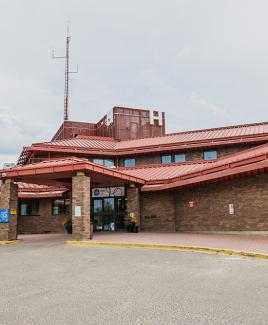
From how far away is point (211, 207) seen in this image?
1922 centimetres

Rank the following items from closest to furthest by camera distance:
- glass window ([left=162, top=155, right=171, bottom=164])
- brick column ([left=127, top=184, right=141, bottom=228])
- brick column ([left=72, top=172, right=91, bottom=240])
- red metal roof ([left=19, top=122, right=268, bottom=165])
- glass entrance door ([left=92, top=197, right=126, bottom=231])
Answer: brick column ([left=72, top=172, right=91, bottom=240])
brick column ([left=127, top=184, right=141, bottom=228])
glass entrance door ([left=92, top=197, right=126, bottom=231])
red metal roof ([left=19, top=122, right=268, bottom=165])
glass window ([left=162, top=155, right=171, bottom=164])

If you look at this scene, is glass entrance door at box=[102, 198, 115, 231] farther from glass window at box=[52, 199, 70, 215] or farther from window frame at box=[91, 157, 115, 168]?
window frame at box=[91, 157, 115, 168]

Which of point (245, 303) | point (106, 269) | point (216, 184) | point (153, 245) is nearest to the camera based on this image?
point (245, 303)

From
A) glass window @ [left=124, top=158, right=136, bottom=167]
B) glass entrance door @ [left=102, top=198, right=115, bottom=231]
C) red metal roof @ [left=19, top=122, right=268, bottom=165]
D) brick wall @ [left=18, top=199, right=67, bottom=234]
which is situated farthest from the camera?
glass window @ [left=124, top=158, right=136, bottom=167]

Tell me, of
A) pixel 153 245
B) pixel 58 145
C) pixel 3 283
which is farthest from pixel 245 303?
pixel 58 145

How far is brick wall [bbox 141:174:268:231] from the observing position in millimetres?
17016

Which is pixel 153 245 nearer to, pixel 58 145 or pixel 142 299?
pixel 142 299

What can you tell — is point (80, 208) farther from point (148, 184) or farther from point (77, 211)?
point (148, 184)

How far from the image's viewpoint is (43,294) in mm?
6371

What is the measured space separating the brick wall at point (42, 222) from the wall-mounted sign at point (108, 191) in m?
→ 3.51

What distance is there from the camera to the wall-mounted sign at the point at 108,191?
2339 cm

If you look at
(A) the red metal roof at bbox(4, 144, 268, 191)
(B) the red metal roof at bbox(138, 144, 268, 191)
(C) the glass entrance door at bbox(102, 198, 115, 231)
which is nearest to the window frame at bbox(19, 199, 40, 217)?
(C) the glass entrance door at bbox(102, 198, 115, 231)

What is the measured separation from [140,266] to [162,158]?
19323 millimetres

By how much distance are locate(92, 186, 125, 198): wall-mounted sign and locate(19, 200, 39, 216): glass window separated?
5.19 meters
